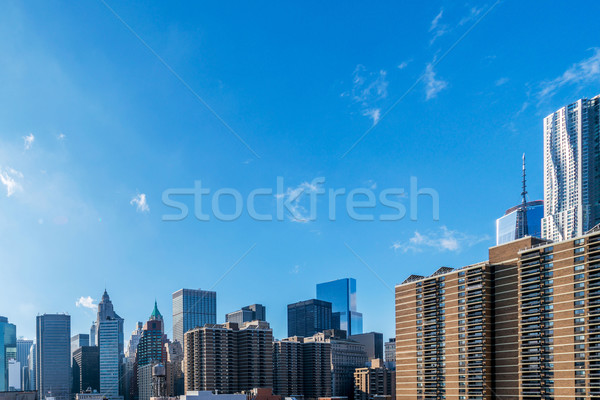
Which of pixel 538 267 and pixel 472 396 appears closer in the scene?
pixel 538 267

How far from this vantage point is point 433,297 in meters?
148

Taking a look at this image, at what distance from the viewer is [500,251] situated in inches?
5325

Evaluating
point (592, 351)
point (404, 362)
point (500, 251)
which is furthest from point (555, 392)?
point (404, 362)

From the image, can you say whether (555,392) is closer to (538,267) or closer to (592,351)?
(592,351)

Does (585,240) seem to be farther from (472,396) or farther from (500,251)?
(472,396)

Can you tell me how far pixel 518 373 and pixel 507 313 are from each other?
12.8 meters

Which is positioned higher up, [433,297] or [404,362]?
[433,297]

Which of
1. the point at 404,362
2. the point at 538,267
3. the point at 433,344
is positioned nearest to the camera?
the point at 538,267

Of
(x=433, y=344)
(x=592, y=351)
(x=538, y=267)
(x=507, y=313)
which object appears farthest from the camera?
(x=433, y=344)

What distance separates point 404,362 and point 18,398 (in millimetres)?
99503

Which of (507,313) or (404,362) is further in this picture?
(404,362)

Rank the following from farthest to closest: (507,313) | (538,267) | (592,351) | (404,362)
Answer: (404,362) < (507,313) < (538,267) < (592,351)

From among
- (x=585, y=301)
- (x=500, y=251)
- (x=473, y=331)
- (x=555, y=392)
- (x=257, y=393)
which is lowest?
(x=257, y=393)

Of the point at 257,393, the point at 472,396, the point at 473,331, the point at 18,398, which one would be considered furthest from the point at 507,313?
the point at 18,398
